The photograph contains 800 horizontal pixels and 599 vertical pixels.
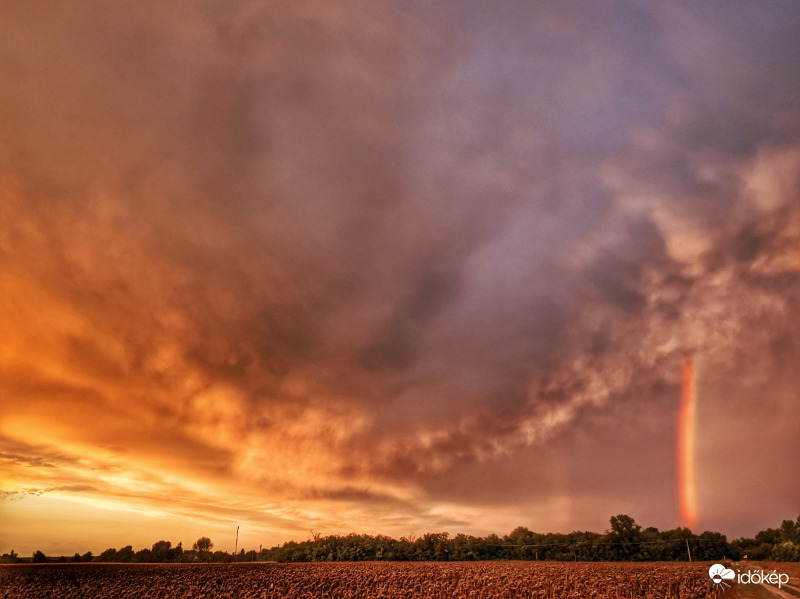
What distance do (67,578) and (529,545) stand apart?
107171mm

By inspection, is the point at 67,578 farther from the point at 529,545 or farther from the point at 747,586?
the point at 529,545

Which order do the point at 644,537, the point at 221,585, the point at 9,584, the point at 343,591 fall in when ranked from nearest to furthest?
the point at 343,591, the point at 221,585, the point at 9,584, the point at 644,537

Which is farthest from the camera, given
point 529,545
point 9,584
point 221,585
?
point 529,545

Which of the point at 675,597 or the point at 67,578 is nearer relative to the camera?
the point at 675,597

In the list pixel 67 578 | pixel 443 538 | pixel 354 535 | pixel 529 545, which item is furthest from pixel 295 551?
pixel 67 578

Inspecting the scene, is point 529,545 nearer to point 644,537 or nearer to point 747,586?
point 644,537

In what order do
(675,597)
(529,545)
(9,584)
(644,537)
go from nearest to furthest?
(675,597) < (9,584) < (644,537) < (529,545)

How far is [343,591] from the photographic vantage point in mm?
48750

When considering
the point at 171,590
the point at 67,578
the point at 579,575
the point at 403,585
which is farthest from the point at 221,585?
the point at 579,575

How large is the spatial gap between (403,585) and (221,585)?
20716 millimetres

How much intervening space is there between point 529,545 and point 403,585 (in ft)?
309

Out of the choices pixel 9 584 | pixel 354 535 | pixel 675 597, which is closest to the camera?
pixel 675 597

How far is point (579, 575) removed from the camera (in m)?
55.4

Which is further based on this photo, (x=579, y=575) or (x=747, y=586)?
(x=579, y=575)
